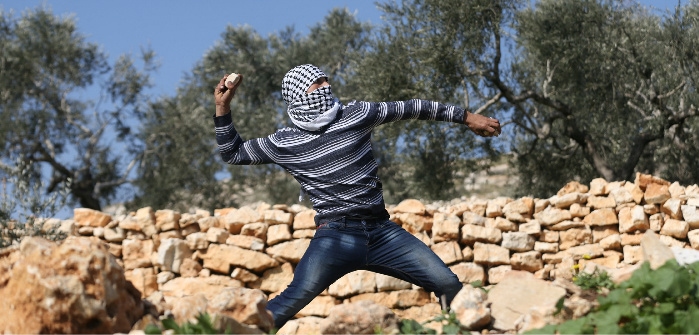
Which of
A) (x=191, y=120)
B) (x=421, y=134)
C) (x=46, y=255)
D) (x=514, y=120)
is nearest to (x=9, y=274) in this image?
(x=46, y=255)

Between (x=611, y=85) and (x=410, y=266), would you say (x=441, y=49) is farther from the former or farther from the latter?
(x=410, y=266)

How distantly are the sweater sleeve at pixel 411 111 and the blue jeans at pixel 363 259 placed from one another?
0.60 meters

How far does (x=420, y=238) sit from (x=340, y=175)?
4.65m

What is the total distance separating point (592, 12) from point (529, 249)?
6.77 m

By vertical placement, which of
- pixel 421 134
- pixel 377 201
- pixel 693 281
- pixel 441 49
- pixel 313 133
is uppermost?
pixel 441 49

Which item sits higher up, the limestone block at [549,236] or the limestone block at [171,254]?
the limestone block at [549,236]

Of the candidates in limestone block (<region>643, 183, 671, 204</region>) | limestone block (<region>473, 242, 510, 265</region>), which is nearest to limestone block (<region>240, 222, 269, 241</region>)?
limestone block (<region>473, 242, 510, 265</region>)

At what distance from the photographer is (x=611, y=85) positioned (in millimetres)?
15828

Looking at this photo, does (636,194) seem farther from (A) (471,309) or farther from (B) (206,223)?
(A) (471,309)

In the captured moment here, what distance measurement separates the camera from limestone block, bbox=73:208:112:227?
970 cm

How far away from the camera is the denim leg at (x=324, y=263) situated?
451cm

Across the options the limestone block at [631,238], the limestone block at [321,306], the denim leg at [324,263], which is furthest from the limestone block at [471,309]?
the limestone block at [631,238]

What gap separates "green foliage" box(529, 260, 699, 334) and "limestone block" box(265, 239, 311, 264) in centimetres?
584

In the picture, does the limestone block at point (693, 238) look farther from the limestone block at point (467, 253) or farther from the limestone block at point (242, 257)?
the limestone block at point (242, 257)
